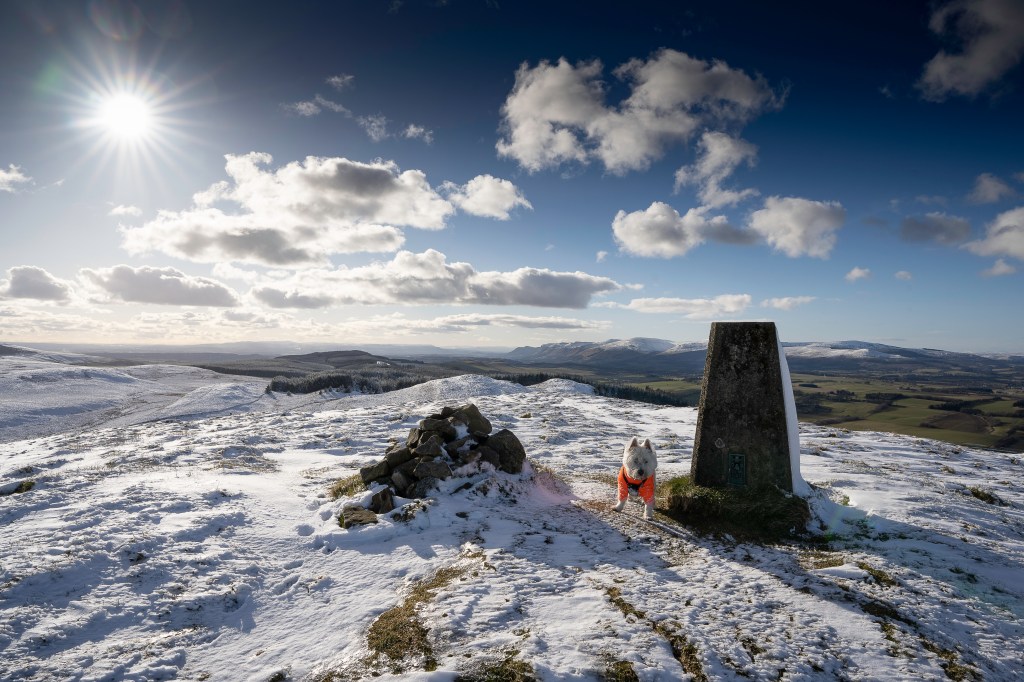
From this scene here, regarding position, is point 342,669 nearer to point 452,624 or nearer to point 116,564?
point 452,624

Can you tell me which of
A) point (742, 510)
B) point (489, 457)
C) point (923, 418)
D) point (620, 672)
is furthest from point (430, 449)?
point (923, 418)

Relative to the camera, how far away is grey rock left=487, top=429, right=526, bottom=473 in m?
11.5

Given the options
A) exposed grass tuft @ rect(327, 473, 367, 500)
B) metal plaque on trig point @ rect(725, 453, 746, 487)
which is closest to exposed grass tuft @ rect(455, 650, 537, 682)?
exposed grass tuft @ rect(327, 473, 367, 500)

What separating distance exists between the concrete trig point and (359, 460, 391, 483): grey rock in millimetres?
7559

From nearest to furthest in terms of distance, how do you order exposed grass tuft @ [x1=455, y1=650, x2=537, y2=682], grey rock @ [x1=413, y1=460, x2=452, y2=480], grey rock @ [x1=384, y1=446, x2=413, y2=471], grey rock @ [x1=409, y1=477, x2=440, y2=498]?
1. exposed grass tuft @ [x1=455, y1=650, x2=537, y2=682]
2. grey rock @ [x1=409, y1=477, x2=440, y2=498]
3. grey rock @ [x1=413, y1=460, x2=452, y2=480]
4. grey rock @ [x1=384, y1=446, x2=413, y2=471]

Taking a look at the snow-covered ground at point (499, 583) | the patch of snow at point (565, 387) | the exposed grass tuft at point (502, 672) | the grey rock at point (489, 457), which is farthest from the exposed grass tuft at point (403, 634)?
the patch of snow at point (565, 387)

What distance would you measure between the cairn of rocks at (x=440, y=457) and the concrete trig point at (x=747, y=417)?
16.6 feet

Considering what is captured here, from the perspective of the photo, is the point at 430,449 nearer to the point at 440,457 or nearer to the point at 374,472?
the point at 440,457

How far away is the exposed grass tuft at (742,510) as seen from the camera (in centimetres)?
806

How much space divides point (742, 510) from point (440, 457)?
23.1 ft

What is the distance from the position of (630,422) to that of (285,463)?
664 inches

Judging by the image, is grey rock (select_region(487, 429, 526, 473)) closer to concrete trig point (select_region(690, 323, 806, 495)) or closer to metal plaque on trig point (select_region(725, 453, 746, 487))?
concrete trig point (select_region(690, 323, 806, 495))

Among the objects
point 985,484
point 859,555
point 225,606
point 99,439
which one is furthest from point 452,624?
point 99,439

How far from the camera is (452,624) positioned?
16.6 ft
